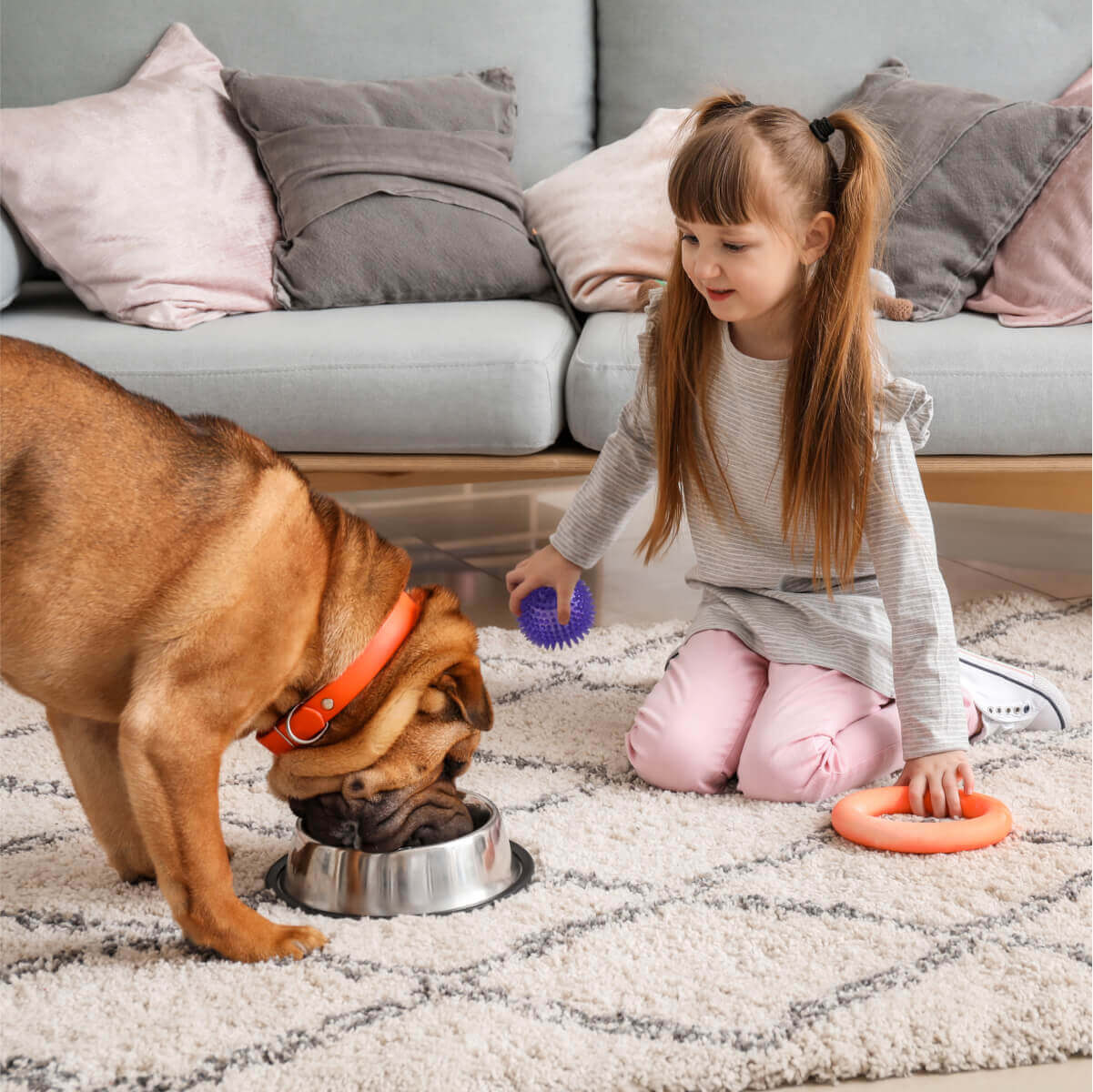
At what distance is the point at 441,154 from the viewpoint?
2.80 m

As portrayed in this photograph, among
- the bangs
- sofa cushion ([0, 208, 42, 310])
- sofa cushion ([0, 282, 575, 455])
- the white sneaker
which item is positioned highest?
the bangs

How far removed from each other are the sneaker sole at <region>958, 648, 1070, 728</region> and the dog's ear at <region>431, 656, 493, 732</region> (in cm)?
91

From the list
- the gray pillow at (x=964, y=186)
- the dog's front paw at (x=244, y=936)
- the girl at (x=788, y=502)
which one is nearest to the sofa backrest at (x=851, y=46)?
the gray pillow at (x=964, y=186)

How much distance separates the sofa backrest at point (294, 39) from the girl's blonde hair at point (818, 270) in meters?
1.40

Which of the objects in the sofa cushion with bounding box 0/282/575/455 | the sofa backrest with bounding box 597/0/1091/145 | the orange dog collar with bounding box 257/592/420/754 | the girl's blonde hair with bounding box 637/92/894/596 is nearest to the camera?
the orange dog collar with bounding box 257/592/420/754

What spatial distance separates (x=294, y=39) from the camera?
302 centimetres

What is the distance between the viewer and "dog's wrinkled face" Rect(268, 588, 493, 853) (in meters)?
1.38

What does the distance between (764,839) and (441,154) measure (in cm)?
182

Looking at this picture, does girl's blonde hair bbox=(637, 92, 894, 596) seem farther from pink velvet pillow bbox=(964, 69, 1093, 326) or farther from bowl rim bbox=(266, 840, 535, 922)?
pink velvet pillow bbox=(964, 69, 1093, 326)

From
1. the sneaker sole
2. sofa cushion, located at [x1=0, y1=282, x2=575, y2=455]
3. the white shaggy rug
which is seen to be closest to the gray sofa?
sofa cushion, located at [x1=0, y1=282, x2=575, y2=455]

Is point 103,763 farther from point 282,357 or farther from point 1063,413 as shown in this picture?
point 1063,413

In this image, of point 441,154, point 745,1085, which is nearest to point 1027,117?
point 441,154

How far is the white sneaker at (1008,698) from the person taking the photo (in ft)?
6.25

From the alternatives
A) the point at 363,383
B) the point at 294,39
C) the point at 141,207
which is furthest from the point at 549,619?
the point at 294,39
